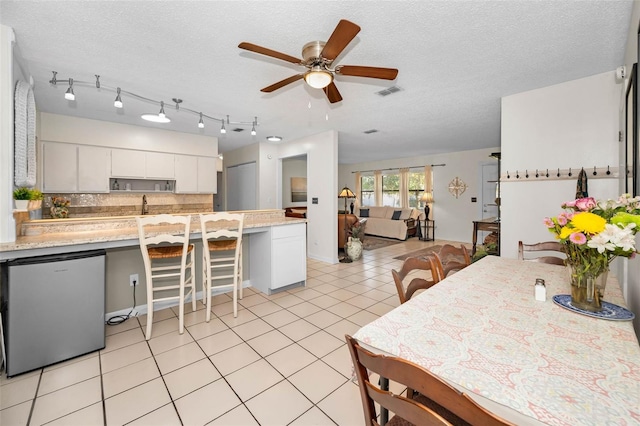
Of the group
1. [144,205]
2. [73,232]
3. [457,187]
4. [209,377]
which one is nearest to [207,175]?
[144,205]

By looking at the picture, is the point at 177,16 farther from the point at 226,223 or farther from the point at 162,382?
the point at 162,382

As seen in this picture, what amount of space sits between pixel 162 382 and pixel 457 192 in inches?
298

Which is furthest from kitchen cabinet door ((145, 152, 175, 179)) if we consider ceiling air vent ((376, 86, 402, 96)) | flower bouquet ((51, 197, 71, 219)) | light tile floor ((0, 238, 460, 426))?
ceiling air vent ((376, 86, 402, 96))

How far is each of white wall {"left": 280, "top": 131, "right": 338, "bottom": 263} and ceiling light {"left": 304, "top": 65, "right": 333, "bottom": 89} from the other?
2932 mm

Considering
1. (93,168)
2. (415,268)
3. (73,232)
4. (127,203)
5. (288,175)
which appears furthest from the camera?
(288,175)

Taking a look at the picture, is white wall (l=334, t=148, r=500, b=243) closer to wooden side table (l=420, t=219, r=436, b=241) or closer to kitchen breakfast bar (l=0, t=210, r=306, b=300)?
wooden side table (l=420, t=219, r=436, b=241)

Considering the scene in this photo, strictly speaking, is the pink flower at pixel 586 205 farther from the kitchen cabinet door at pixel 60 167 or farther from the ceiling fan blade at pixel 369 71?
the kitchen cabinet door at pixel 60 167

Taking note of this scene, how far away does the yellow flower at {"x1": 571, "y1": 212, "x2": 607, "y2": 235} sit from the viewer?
1.06 metres

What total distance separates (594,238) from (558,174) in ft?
8.57

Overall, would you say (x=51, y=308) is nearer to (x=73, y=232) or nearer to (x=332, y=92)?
(x=73, y=232)

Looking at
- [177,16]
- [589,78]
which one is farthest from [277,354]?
[589,78]

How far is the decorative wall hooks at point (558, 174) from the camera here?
9.04ft

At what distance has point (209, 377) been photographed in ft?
6.20

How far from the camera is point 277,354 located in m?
2.16
